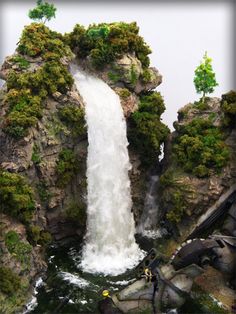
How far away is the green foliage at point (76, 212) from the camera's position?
38.2 meters

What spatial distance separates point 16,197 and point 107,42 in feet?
62.0

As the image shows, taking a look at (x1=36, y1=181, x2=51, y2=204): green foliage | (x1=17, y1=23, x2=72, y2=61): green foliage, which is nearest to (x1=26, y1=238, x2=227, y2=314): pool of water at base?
(x1=36, y1=181, x2=51, y2=204): green foliage

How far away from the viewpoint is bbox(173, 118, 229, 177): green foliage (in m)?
38.0

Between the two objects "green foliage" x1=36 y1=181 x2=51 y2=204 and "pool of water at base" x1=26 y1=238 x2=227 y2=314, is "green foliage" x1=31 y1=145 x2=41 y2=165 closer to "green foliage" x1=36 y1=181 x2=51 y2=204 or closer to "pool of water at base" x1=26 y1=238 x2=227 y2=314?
"green foliage" x1=36 y1=181 x2=51 y2=204

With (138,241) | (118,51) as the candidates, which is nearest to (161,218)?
(138,241)

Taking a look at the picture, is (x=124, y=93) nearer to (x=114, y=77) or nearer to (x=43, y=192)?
(x=114, y=77)

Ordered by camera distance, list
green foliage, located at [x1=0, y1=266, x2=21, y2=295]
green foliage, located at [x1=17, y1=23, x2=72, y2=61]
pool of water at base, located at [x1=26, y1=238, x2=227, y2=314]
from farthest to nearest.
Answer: green foliage, located at [x1=17, y1=23, x2=72, y2=61], pool of water at base, located at [x1=26, y1=238, x2=227, y2=314], green foliage, located at [x1=0, y1=266, x2=21, y2=295]

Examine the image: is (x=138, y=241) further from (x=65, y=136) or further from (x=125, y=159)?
(x=65, y=136)

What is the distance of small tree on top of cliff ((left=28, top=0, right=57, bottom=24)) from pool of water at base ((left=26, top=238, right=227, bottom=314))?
24298mm

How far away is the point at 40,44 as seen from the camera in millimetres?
41000

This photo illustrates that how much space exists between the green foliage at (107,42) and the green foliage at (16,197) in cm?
1545

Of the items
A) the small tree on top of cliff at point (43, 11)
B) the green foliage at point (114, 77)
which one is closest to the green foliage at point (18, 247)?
the green foliage at point (114, 77)

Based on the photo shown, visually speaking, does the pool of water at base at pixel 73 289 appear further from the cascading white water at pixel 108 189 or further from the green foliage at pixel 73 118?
the green foliage at pixel 73 118

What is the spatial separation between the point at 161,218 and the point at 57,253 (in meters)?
9.86
